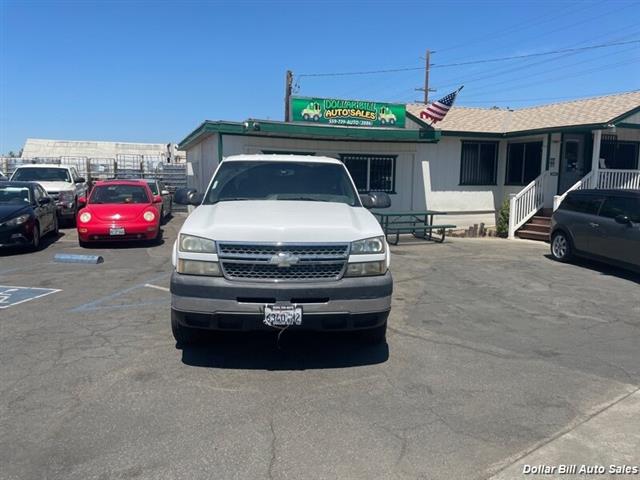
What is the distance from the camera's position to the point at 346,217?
496 cm

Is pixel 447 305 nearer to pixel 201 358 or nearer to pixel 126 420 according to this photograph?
pixel 201 358

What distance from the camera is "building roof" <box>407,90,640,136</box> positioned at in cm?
1498

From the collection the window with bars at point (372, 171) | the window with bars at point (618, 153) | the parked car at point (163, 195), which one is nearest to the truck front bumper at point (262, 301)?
the window with bars at point (372, 171)

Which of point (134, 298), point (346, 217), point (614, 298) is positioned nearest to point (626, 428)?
point (346, 217)

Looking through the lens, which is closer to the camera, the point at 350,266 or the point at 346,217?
the point at 350,266

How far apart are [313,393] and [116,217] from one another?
920 cm

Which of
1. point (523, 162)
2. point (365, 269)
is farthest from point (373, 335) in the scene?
point (523, 162)

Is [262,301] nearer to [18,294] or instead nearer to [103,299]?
[103,299]

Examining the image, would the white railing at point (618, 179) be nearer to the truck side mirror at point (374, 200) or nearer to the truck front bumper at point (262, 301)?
the truck side mirror at point (374, 200)

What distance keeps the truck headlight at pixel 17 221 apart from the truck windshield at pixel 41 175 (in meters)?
6.75

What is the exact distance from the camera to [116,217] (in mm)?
11930

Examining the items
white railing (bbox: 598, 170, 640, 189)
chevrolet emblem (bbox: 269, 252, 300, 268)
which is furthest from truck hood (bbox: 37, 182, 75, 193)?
white railing (bbox: 598, 170, 640, 189)

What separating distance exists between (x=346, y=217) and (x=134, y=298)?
394cm

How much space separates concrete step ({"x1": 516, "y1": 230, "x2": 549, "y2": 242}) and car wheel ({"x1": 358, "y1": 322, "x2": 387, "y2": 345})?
11.4 metres
